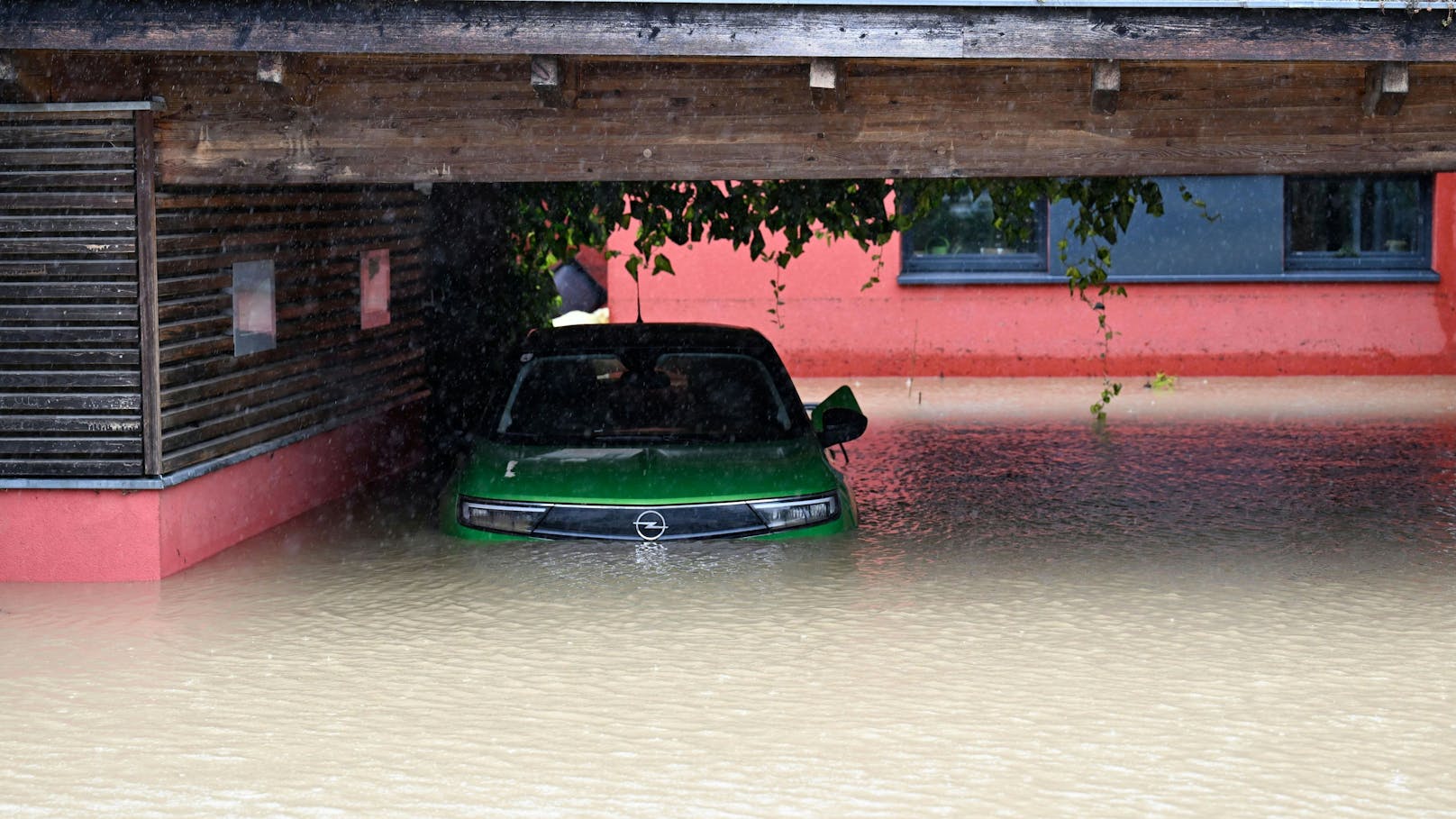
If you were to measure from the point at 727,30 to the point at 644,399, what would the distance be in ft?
7.84

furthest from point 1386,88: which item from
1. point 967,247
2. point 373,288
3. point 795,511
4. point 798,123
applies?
point 967,247

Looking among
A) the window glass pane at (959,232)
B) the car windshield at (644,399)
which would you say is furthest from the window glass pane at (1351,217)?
the car windshield at (644,399)

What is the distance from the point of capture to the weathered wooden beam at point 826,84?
28.0 ft

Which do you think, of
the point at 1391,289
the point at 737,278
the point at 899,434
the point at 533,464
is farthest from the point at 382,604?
the point at 1391,289

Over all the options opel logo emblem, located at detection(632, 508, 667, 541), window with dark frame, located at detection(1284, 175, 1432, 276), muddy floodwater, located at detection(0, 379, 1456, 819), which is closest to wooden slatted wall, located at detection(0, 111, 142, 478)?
muddy floodwater, located at detection(0, 379, 1456, 819)

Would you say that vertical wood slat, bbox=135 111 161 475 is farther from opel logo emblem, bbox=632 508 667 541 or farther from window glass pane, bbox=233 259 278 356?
opel logo emblem, bbox=632 508 667 541

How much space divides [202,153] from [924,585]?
422 centimetres

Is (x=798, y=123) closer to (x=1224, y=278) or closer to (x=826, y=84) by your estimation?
(x=826, y=84)

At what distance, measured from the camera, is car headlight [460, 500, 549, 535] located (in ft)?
29.2

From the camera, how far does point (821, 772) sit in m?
5.93

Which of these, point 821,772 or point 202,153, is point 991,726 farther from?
point 202,153

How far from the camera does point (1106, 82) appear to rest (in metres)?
8.58

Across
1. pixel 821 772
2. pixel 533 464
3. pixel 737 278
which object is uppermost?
pixel 737 278

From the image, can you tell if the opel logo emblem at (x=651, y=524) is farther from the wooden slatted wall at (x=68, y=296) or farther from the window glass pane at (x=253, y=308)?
the window glass pane at (x=253, y=308)
